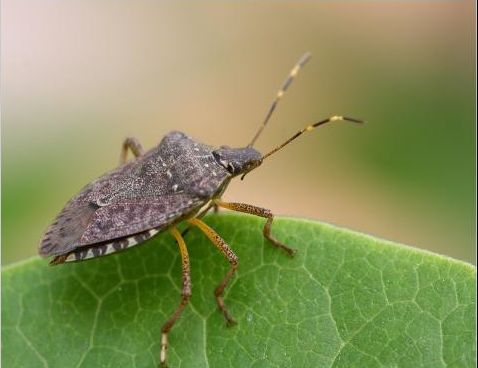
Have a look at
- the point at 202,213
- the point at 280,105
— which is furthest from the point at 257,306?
the point at 280,105

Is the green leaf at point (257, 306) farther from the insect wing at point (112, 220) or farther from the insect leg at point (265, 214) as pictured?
the insect wing at point (112, 220)

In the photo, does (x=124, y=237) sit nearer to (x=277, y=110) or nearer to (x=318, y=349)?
(x=318, y=349)

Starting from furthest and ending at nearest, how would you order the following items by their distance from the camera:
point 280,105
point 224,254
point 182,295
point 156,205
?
1. point 280,105
2. point 156,205
3. point 224,254
4. point 182,295

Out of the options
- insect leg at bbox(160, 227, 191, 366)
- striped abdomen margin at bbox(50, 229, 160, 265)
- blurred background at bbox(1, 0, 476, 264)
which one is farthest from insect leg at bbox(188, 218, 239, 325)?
blurred background at bbox(1, 0, 476, 264)

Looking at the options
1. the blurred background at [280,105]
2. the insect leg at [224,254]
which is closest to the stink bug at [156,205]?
the insect leg at [224,254]

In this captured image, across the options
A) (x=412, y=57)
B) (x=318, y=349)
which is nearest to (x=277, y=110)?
(x=412, y=57)

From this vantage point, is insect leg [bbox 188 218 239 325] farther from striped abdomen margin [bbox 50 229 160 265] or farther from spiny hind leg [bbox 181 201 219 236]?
striped abdomen margin [bbox 50 229 160 265]

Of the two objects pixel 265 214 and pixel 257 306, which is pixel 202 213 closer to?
pixel 265 214
